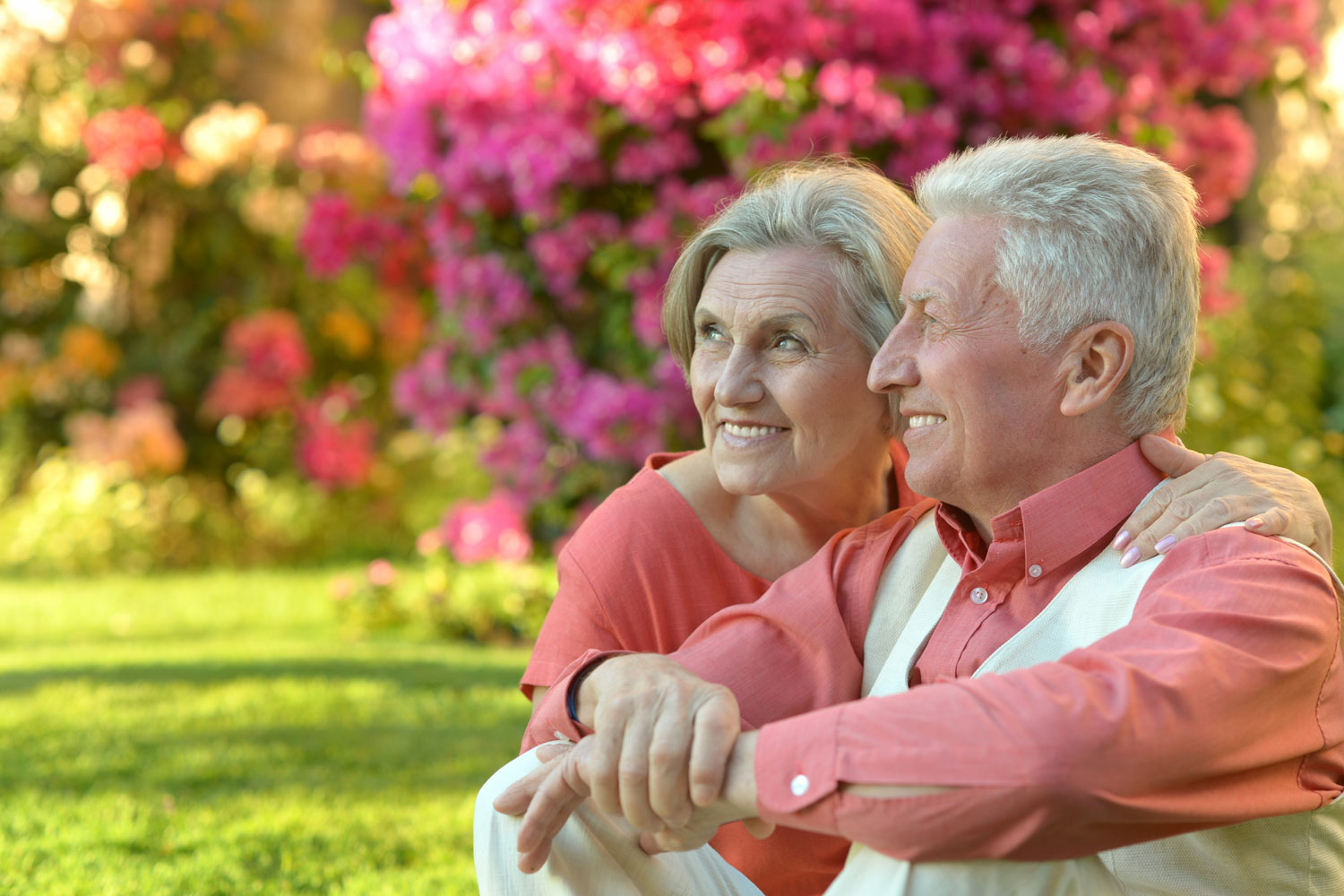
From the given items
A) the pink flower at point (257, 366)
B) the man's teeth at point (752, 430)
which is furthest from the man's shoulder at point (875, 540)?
the pink flower at point (257, 366)

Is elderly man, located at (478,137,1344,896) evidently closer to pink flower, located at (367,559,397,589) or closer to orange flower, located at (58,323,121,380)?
pink flower, located at (367,559,397,589)

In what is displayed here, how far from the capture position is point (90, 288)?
8953mm

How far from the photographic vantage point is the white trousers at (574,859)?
1.95m

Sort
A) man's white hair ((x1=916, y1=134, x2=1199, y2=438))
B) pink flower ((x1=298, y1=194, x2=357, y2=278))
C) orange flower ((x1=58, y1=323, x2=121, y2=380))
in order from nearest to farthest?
man's white hair ((x1=916, y1=134, x2=1199, y2=438)) < pink flower ((x1=298, y1=194, x2=357, y2=278)) < orange flower ((x1=58, y1=323, x2=121, y2=380))

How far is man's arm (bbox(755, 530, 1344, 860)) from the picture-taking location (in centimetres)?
149

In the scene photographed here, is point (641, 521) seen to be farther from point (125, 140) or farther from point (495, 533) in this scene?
point (125, 140)

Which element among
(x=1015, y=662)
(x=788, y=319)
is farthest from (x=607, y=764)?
(x=788, y=319)

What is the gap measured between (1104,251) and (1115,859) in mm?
838

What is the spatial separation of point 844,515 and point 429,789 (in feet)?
A: 6.68

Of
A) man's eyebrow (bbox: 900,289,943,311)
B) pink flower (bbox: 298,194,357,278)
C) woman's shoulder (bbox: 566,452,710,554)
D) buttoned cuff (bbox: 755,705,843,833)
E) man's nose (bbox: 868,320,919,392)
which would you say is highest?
man's eyebrow (bbox: 900,289,943,311)

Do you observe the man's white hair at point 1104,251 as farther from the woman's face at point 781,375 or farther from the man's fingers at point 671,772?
the man's fingers at point 671,772

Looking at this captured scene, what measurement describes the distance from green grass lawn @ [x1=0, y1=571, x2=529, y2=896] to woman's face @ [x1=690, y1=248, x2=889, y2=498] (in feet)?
4.71

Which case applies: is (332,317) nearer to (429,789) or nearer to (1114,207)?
(429,789)

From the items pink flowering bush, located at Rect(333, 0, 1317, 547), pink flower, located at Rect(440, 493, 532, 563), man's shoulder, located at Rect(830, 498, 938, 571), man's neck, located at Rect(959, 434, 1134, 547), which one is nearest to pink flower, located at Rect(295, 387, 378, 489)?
pink flower, located at Rect(440, 493, 532, 563)
